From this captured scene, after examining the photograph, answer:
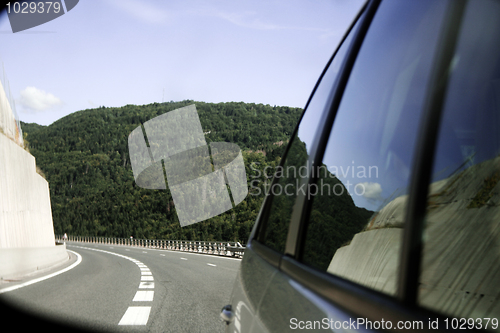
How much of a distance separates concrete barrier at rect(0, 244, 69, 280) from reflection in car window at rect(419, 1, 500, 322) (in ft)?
38.3

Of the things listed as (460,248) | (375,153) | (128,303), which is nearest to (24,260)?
(128,303)

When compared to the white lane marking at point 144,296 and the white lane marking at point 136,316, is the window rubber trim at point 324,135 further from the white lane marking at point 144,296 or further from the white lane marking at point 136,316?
the white lane marking at point 144,296

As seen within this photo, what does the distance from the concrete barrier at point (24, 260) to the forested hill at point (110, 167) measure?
7051 cm

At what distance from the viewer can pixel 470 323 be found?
26.8 inches

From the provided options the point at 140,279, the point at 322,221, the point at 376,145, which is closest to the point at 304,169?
the point at 322,221

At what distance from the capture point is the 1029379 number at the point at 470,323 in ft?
2.15

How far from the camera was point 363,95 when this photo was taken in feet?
5.43

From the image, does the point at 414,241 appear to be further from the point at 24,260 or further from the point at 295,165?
the point at 24,260

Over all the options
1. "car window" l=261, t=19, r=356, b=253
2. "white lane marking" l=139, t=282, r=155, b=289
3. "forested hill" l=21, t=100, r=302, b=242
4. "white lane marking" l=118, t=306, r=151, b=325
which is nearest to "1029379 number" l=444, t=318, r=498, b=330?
"car window" l=261, t=19, r=356, b=253

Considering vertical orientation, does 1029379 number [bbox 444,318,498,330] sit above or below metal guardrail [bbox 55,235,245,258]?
above

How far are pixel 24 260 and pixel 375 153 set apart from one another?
1350cm

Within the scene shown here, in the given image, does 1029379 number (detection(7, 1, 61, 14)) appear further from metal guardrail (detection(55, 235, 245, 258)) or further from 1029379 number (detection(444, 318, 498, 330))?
metal guardrail (detection(55, 235, 245, 258))

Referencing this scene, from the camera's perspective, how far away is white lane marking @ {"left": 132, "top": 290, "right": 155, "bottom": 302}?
7832 mm

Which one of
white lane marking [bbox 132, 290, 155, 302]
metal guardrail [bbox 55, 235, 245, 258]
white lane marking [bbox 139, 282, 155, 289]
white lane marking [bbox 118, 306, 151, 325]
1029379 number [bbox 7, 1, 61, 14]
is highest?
1029379 number [bbox 7, 1, 61, 14]
